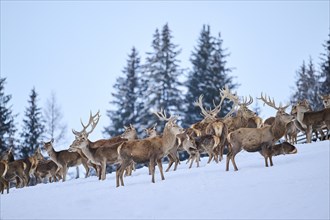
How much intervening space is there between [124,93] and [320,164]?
83.8 ft

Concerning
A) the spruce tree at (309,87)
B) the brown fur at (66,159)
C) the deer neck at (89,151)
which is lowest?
the brown fur at (66,159)

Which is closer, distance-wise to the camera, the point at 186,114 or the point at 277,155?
the point at 277,155

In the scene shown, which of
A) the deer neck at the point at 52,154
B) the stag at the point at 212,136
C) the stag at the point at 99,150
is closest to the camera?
the stag at the point at 99,150

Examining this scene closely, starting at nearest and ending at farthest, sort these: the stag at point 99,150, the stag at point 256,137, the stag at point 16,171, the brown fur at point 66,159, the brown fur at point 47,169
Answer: the stag at point 256,137
the stag at point 99,150
the stag at point 16,171
the brown fur at point 66,159
the brown fur at point 47,169

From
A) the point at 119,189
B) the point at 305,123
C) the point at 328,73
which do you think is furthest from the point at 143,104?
the point at 119,189

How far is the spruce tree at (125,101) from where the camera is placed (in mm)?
35656

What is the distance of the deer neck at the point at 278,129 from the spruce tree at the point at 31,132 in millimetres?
21863

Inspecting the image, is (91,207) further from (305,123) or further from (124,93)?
(124,93)

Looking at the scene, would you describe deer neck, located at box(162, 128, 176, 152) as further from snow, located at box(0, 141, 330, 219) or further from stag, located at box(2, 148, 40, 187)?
stag, located at box(2, 148, 40, 187)

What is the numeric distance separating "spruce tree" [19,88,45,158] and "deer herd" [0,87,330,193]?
29.5ft

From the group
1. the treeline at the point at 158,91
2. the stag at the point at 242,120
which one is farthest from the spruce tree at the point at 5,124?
the stag at the point at 242,120

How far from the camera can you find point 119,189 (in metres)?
13.6

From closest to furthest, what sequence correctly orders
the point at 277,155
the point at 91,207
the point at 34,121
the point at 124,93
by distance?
the point at 91,207 → the point at 277,155 → the point at 34,121 → the point at 124,93

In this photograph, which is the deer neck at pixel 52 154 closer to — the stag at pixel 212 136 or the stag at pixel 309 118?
the stag at pixel 212 136
